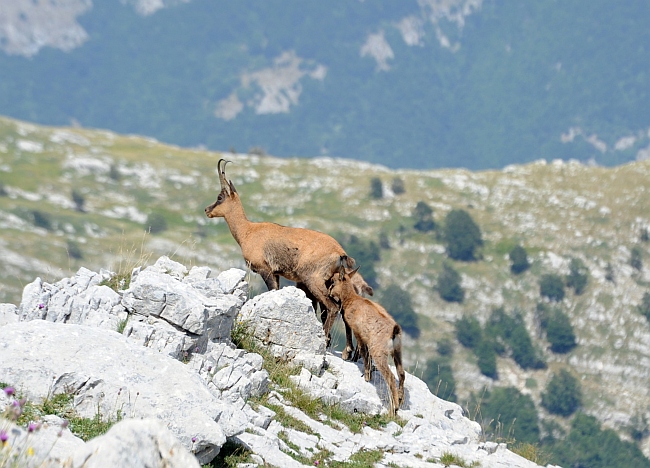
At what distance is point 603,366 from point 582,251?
2718 centimetres

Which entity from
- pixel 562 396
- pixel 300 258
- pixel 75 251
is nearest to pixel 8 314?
pixel 300 258

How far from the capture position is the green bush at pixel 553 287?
182 meters

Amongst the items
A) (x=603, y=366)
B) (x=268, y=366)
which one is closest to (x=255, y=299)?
(x=268, y=366)

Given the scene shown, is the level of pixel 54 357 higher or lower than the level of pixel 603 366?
lower

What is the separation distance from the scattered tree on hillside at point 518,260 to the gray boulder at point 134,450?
182450 mm

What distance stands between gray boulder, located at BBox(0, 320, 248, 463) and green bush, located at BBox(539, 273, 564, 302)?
174m

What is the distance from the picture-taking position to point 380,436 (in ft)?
55.3

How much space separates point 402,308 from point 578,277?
33.4 m

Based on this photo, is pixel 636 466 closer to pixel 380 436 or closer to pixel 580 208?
pixel 580 208

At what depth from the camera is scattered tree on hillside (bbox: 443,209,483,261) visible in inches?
7657

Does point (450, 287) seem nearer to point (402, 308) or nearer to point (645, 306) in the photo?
point (402, 308)

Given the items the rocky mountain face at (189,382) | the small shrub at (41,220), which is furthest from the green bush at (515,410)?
the rocky mountain face at (189,382)

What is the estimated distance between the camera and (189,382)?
45.3 feet

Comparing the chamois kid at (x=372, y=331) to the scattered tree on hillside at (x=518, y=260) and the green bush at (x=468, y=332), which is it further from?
the scattered tree on hillside at (x=518, y=260)
